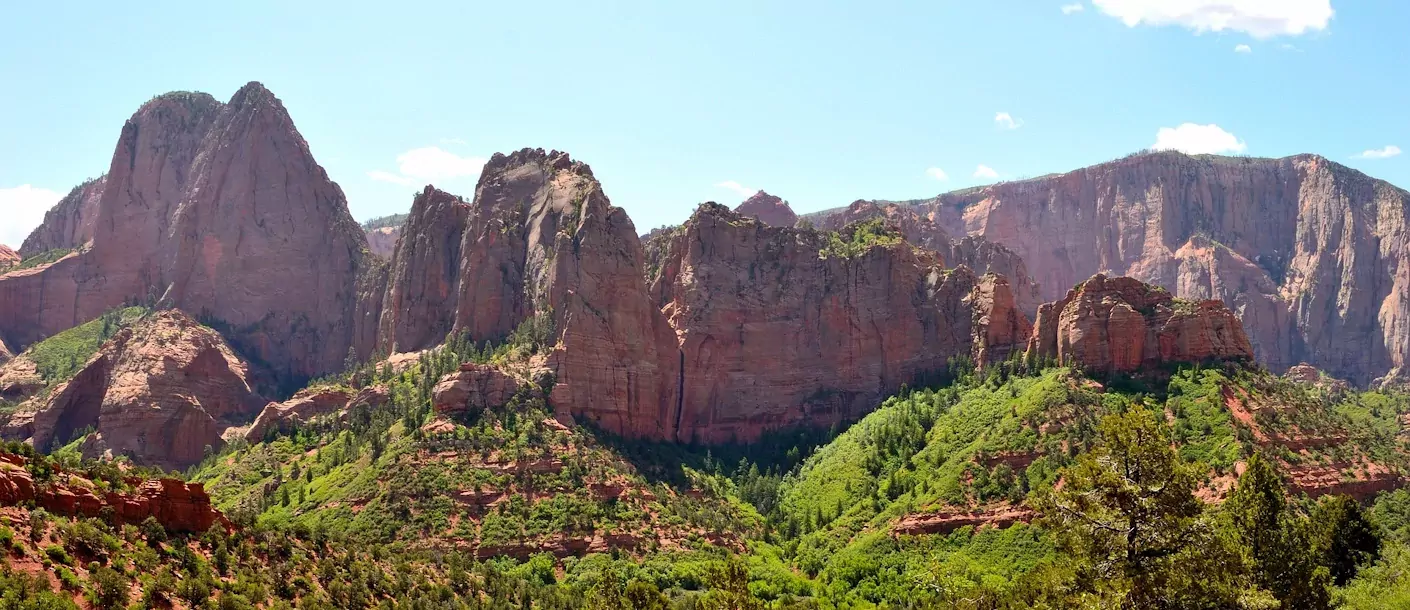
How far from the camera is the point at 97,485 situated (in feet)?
176

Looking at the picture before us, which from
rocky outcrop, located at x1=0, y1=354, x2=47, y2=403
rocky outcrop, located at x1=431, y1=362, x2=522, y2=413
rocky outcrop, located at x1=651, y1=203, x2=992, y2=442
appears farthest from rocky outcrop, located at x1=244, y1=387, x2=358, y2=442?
rocky outcrop, located at x1=0, y1=354, x2=47, y2=403

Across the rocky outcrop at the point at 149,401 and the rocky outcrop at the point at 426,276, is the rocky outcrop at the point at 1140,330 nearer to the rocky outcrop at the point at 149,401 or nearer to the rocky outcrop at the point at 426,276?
the rocky outcrop at the point at 426,276

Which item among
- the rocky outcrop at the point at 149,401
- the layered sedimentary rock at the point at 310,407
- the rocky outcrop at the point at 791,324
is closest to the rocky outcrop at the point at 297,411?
the layered sedimentary rock at the point at 310,407

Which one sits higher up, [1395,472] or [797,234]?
[797,234]

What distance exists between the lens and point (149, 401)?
137 m

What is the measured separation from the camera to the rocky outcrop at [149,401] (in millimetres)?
135125

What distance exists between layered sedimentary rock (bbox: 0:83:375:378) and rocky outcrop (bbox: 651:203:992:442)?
63.8m

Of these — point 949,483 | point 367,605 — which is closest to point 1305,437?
point 949,483

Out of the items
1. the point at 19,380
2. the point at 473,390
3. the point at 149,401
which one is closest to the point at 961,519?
the point at 473,390

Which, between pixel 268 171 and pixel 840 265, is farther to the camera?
pixel 268 171

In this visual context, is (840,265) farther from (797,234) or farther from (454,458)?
(454,458)

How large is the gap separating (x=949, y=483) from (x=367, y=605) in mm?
59641

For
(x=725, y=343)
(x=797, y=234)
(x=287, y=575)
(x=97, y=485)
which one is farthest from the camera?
(x=797, y=234)

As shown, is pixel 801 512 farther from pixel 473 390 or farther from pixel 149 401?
pixel 149 401
